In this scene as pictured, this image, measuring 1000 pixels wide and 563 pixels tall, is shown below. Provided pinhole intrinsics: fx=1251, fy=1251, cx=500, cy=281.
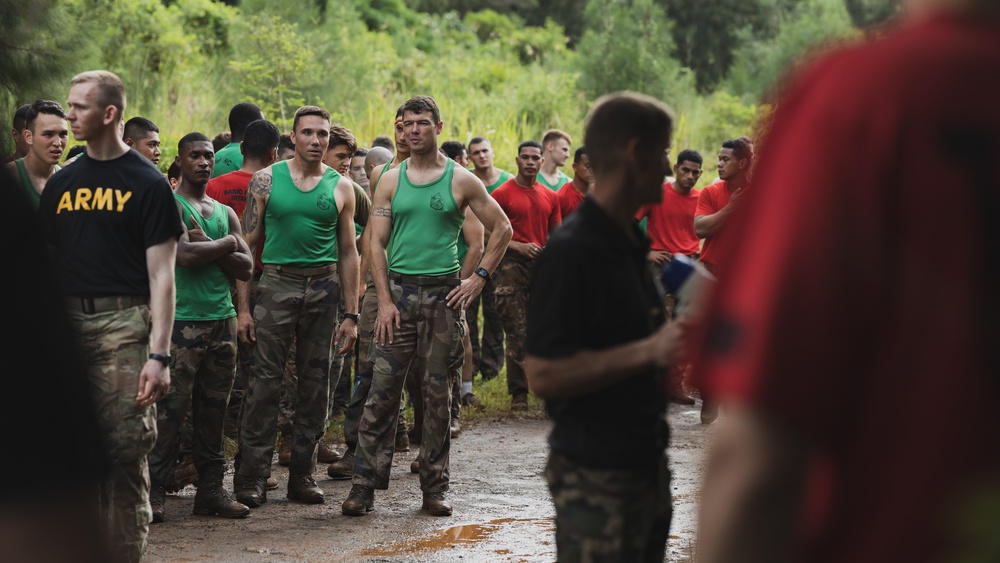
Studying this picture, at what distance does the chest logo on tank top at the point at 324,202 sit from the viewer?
28.1 ft

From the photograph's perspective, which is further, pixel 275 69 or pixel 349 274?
pixel 275 69

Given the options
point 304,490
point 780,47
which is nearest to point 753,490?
point 304,490

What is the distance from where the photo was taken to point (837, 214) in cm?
148

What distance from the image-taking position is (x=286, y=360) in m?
8.57

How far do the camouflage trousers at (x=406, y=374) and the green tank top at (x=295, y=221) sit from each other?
0.67 m

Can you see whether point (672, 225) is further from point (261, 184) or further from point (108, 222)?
point (108, 222)

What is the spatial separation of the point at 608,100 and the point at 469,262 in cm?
504

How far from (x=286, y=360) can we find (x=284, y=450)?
69.9 inches

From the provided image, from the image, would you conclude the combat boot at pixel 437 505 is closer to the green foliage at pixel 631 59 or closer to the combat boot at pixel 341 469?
the combat boot at pixel 341 469

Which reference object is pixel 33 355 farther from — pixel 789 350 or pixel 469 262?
pixel 469 262

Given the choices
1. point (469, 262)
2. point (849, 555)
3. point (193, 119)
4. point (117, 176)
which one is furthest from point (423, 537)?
point (193, 119)

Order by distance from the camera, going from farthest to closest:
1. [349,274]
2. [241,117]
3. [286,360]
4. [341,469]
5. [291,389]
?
[241,117], [291,389], [341,469], [349,274], [286,360]

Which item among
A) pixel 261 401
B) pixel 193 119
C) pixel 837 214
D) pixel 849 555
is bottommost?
pixel 261 401

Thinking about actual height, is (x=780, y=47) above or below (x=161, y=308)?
above
